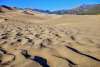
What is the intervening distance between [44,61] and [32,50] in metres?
0.63

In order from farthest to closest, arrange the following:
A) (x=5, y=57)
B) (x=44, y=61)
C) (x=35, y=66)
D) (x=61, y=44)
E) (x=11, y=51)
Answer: (x=61, y=44) < (x=11, y=51) < (x=5, y=57) < (x=44, y=61) < (x=35, y=66)

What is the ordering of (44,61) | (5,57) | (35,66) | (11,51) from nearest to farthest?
(35,66) < (44,61) < (5,57) < (11,51)

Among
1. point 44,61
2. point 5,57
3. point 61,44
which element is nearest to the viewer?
point 44,61

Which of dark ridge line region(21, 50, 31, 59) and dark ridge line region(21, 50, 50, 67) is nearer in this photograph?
dark ridge line region(21, 50, 50, 67)

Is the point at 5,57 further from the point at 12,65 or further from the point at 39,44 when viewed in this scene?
the point at 39,44

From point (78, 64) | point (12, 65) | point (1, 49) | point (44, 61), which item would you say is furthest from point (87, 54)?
point (1, 49)

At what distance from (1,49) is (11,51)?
234 mm

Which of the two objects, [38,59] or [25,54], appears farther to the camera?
[25,54]

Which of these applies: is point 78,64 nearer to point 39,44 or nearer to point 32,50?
point 32,50

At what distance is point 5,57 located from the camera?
318 centimetres

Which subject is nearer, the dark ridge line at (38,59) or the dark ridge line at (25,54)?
the dark ridge line at (38,59)

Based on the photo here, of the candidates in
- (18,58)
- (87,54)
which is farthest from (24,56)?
(87,54)

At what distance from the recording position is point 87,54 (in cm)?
324

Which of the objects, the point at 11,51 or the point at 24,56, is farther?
the point at 11,51
